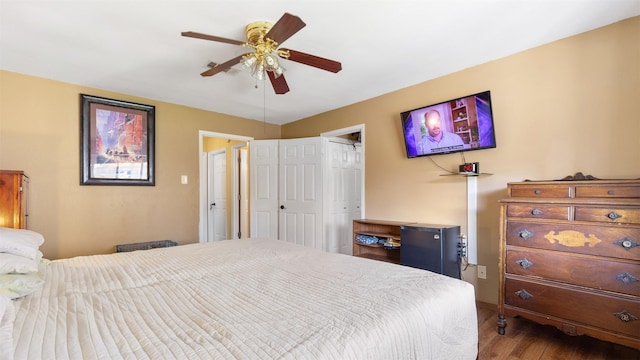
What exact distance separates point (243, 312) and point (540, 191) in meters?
2.22

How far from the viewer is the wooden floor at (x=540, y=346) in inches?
76.0

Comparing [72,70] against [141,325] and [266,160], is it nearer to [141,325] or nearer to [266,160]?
[266,160]

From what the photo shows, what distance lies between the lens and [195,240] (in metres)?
4.01

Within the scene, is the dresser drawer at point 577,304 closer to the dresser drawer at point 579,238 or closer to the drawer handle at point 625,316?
the drawer handle at point 625,316

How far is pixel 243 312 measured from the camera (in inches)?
42.7

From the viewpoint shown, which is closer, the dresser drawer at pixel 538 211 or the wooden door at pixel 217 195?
the dresser drawer at pixel 538 211

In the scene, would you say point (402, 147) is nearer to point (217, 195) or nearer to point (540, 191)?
point (540, 191)

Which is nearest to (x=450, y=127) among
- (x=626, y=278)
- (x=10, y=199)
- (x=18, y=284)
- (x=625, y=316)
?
(x=626, y=278)

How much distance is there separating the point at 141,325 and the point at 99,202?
10.1 feet

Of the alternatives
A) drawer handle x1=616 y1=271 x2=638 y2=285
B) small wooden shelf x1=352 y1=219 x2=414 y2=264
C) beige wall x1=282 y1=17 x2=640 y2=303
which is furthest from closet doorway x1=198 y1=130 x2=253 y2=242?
drawer handle x1=616 y1=271 x2=638 y2=285

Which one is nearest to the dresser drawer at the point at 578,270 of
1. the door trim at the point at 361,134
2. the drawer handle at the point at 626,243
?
the drawer handle at the point at 626,243

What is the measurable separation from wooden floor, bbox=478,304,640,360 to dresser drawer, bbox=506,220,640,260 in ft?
2.33

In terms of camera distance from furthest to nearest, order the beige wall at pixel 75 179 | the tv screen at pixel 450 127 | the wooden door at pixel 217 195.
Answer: the wooden door at pixel 217 195 → the beige wall at pixel 75 179 → the tv screen at pixel 450 127

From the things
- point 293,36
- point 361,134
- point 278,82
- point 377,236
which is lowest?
point 377,236
